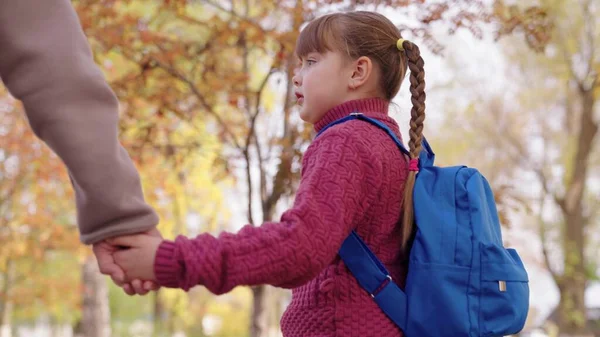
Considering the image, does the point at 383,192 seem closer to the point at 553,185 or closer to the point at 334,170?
the point at 334,170

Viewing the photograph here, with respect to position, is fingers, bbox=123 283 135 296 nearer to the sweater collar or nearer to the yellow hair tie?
the sweater collar

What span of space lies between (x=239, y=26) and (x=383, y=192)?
3597 mm

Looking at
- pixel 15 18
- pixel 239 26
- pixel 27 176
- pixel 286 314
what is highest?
pixel 239 26

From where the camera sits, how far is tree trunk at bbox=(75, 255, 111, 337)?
1016cm

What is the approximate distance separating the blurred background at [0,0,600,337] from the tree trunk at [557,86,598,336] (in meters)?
0.03

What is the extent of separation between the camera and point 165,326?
63.9ft

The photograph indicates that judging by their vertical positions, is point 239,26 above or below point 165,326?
above

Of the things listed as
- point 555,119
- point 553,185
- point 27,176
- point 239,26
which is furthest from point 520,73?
point 239,26

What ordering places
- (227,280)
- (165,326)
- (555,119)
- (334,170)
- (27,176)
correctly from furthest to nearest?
(165,326) → (555,119) → (27,176) → (334,170) → (227,280)

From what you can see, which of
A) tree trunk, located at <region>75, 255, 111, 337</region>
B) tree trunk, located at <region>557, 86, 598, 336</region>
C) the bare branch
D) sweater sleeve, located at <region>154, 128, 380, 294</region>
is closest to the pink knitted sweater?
sweater sleeve, located at <region>154, 128, 380, 294</region>

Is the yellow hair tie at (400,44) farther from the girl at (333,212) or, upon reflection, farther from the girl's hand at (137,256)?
the girl's hand at (137,256)

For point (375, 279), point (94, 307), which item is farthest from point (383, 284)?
point (94, 307)

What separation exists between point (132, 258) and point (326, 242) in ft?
1.30

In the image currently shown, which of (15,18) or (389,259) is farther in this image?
(389,259)
